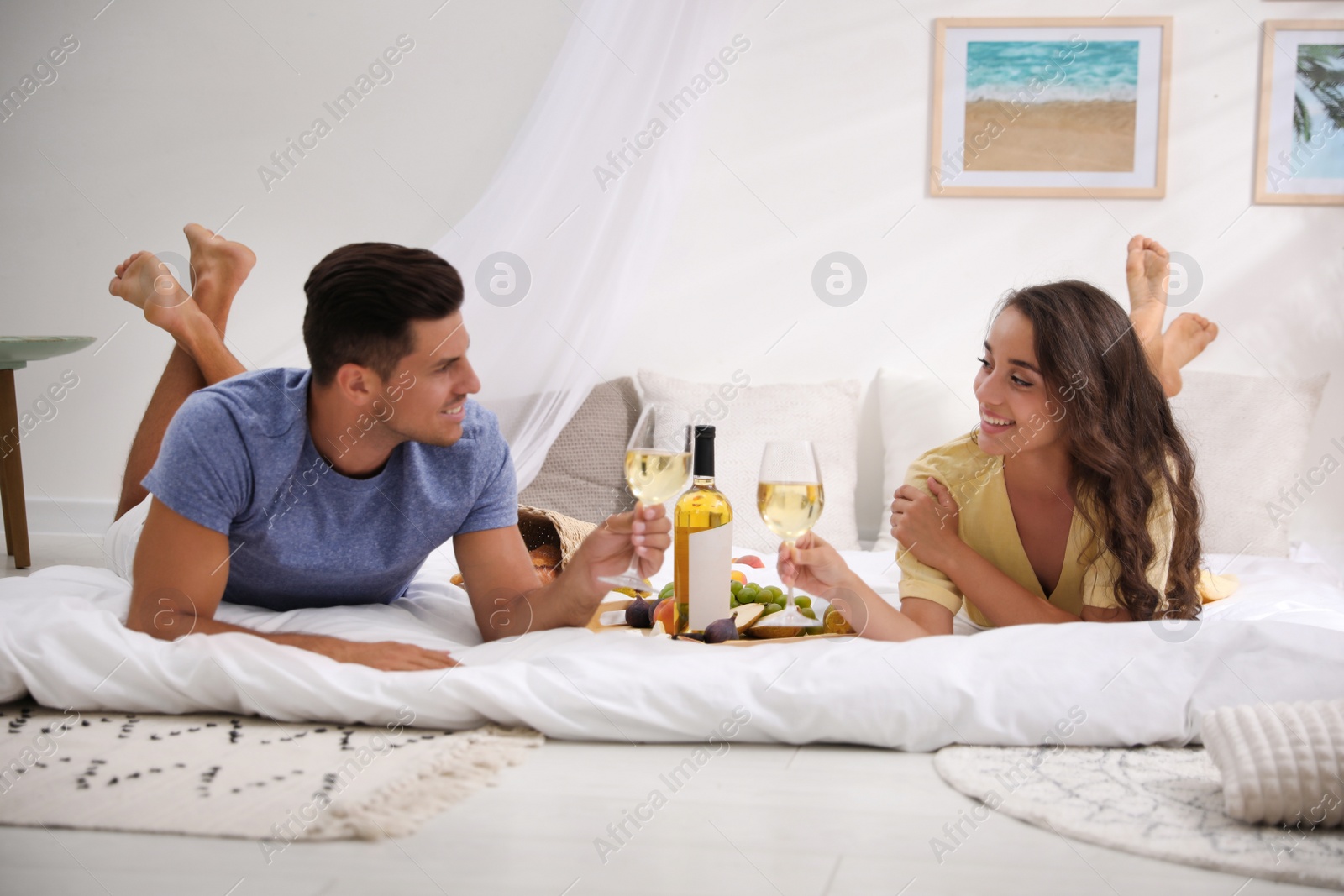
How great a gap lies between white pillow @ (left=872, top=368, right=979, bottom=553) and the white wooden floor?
6.67 ft

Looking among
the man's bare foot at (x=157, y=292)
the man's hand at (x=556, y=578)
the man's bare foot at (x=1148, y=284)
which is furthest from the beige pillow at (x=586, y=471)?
the man's bare foot at (x=1148, y=284)

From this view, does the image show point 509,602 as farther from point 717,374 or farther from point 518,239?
point 717,374

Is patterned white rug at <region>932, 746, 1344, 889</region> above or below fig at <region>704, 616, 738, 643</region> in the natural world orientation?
below

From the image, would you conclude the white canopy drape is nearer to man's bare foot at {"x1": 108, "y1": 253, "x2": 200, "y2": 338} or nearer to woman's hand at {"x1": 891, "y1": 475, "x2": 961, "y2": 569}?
man's bare foot at {"x1": 108, "y1": 253, "x2": 200, "y2": 338}

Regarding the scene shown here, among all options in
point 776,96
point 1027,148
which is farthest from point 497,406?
point 1027,148

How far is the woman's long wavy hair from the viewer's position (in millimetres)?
1657

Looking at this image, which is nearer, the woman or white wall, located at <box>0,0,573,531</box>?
the woman

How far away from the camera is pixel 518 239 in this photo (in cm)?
251

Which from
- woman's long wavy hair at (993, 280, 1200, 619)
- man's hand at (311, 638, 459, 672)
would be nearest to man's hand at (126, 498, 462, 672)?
man's hand at (311, 638, 459, 672)

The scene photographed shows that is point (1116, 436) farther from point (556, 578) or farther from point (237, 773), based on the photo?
point (237, 773)

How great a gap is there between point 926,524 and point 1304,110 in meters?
2.40

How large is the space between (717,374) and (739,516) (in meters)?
0.65

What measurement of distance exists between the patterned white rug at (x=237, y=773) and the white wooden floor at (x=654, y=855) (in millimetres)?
23

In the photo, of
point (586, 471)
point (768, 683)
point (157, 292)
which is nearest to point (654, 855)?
point (768, 683)
